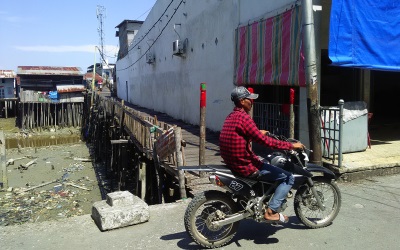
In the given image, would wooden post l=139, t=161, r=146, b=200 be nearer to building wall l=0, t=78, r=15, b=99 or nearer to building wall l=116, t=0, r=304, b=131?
building wall l=116, t=0, r=304, b=131

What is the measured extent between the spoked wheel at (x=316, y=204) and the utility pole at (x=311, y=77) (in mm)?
1991

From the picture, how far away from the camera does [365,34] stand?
6633mm

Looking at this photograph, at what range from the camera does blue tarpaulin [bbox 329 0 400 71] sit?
6.46m

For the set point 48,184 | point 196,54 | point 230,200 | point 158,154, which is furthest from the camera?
point 196,54

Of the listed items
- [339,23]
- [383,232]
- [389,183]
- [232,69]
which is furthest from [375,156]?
[232,69]

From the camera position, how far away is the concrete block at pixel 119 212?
14.4ft

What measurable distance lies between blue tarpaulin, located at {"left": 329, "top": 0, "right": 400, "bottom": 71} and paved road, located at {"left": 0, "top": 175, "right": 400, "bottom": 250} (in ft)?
9.47

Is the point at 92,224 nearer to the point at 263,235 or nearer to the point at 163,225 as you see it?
the point at 163,225

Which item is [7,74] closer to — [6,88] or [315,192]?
[6,88]

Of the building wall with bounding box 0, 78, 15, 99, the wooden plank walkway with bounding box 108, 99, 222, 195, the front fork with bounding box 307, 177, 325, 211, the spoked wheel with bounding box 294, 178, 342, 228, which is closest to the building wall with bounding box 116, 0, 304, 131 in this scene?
the wooden plank walkway with bounding box 108, 99, 222, 195

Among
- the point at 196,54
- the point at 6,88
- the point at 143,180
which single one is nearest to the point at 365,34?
the point at 143,180

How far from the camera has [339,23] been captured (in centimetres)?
648

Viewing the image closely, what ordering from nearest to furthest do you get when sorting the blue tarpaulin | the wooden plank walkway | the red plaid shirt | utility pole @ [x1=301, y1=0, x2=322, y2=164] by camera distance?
1. the red plaid shirt
2. utility pole @ [x1=301, y1=0, x2=322, y2=164]
3. the wooden plank walkway
4. the blue tarpaulin

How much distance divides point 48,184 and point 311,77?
11307 millimetres
